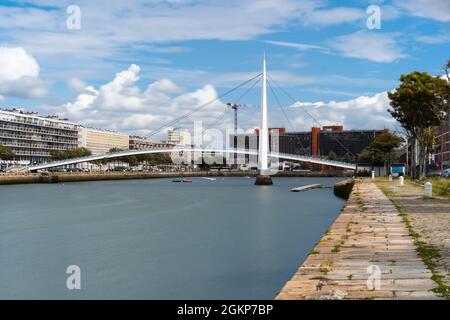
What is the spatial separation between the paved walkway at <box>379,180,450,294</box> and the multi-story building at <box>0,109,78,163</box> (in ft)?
369

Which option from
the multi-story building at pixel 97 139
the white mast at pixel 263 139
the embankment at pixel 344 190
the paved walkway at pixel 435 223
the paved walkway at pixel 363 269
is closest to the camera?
the paved walkway at pixel 363 269

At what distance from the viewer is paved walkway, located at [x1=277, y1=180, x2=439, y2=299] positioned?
7.75m

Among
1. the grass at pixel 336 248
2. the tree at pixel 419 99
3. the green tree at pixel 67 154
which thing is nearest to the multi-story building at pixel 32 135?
the green tree at pixel 67 154

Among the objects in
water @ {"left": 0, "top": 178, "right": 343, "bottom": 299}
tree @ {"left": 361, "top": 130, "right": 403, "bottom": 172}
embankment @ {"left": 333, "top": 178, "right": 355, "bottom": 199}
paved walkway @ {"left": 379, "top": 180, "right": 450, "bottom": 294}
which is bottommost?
water @ {"left": 0, "top": 178, "right": 343, "bottom": 299}

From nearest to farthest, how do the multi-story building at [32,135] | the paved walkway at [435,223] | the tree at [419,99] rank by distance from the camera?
the paved walkway at [435,223] < the tree at [419,99] < the multi-story building at [32,135]

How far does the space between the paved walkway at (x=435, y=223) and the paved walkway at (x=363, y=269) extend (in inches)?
12.7

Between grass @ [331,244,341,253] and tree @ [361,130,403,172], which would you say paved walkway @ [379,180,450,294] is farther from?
tree @ [361,130,403,172]

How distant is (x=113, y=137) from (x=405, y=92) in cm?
15841

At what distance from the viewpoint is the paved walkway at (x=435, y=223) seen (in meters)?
9.85

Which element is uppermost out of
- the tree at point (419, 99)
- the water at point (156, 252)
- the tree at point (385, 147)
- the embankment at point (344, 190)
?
the tree at point (419, 99)

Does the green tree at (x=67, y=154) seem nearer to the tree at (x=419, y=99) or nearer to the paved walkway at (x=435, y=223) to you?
the tree at (x=419, y=99)

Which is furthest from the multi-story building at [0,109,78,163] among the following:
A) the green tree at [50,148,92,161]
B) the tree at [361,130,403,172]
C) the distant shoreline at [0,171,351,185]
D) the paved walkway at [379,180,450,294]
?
the paved walkway at [379,180,450,294]

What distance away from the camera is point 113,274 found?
51.9 ft

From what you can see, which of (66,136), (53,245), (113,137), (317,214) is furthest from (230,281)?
(113,137)
